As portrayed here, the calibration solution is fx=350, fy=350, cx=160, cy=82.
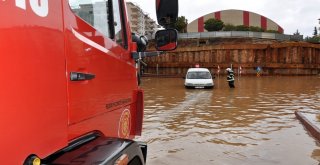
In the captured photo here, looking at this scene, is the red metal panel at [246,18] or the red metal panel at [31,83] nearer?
the red metal panel at [31,83]

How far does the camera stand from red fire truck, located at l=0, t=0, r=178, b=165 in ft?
5.32

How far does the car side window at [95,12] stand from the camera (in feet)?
8.18

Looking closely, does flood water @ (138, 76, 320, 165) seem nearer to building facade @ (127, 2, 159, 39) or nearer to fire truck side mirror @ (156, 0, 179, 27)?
fire truck side mirror @ (156, 0, 179, 27)

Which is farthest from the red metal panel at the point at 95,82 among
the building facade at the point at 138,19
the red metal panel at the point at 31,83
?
the building facade at the point at 138,19

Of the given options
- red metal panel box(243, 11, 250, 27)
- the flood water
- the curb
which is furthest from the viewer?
red metal panel box(243, 11, 250, 27)

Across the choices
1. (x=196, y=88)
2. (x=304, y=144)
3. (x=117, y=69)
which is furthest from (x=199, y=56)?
(x=117, y=69)

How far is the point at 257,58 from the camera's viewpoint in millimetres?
34469

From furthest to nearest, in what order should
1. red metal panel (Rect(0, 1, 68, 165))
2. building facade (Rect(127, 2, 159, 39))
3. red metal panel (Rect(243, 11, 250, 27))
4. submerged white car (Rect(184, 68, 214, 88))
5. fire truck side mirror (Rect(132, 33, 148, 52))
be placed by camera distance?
red metal panel (Rect(243, 11, 250, 27))
building facade (Rect(127, 2, 159, 39))
submerged white car (Rect(184, 68, 214, 88))
fire truck side mirror (Rect(132, 33, 148, 52))
red metal panel (Rect(0, 1, 68, 165))

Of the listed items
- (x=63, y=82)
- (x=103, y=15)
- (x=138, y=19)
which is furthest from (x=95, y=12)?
(x=138, y=19)

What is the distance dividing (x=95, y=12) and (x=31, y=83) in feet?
3.99

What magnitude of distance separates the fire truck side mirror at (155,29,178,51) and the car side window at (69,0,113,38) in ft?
2.19

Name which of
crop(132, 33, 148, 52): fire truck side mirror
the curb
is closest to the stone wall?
the curb

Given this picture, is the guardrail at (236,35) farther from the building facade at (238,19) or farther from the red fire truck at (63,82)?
the red fire truck at (63,82)

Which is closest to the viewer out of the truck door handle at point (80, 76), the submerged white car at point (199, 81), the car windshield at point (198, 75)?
the truck door handle at point (80, 76)
